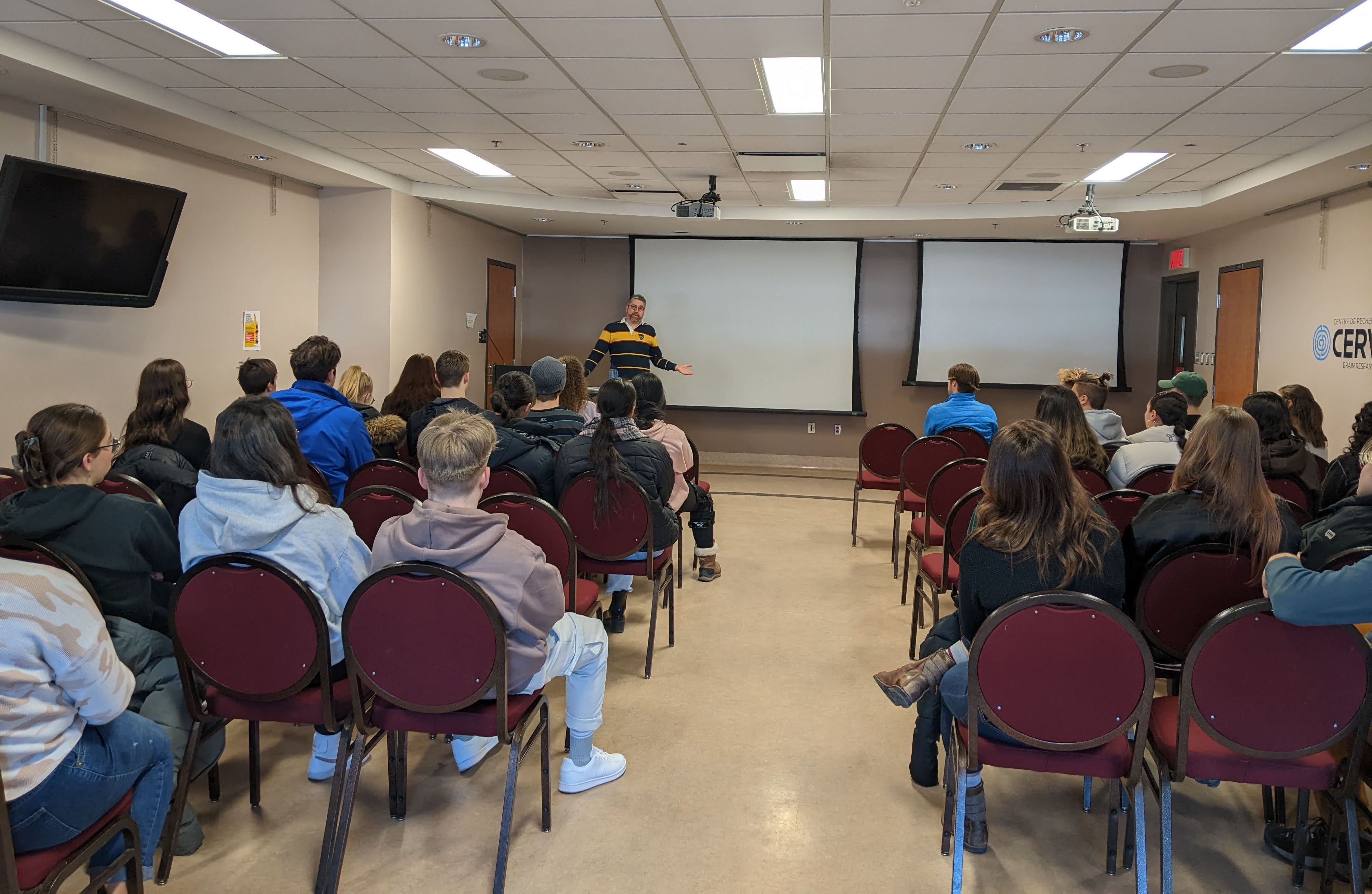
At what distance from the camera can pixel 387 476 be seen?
3.76 metres

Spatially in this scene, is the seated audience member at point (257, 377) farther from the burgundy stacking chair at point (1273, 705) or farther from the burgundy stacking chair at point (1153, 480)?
the burgundy stacking chair at point (1153, 480)

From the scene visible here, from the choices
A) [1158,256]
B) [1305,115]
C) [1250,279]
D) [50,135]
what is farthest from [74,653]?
[1158,256]

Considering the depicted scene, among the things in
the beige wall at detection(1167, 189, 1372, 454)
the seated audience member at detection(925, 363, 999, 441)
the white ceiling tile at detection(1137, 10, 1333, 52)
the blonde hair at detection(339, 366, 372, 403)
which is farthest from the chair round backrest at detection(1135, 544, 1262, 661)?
the beige wall at detection(1167, 189, 1372, 454)

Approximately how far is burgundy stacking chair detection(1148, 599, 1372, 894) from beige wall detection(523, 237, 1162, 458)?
8.21 m

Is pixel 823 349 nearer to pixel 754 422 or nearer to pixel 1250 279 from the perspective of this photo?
pixel 754 422

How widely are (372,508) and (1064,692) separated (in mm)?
2476

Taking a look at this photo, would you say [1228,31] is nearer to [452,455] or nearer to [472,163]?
[452,455]

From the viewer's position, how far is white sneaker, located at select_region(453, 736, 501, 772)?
2.89 m

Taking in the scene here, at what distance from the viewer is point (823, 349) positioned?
10.4 m

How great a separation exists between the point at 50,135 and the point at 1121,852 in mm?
6088

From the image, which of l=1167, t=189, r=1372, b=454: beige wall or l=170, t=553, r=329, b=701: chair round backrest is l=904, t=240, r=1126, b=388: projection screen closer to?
l=1167, t=189, r=1372, b=454: beige wall

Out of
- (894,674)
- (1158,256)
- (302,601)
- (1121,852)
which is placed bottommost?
(1121,852)

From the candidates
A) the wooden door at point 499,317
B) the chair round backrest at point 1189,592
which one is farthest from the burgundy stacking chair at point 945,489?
the wooden door at point 499,317

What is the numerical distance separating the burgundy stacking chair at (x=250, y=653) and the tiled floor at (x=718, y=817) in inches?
10.0
